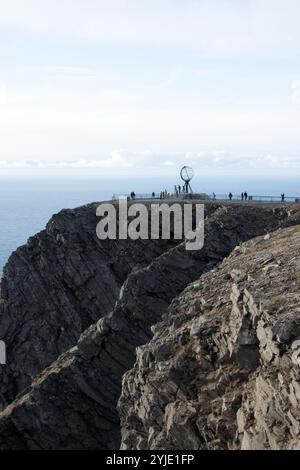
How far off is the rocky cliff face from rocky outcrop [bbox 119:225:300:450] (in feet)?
0.28

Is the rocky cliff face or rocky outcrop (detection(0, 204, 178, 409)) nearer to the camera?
the rocky cliff face

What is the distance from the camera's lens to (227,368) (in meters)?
29.9

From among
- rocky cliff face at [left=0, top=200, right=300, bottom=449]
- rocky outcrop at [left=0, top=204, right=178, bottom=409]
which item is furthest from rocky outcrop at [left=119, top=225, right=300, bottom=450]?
rocky outcrop at [left=0, top=204, right=178, bottom=409]

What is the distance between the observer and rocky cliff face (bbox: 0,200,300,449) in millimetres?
31016

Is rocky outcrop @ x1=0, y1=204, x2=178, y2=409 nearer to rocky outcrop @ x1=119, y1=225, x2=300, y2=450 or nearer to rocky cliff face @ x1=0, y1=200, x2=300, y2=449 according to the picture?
rocky cliff face @ x1=0, y1=200, x2=300, y2=449

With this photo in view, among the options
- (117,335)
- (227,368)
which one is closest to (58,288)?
(117,335)

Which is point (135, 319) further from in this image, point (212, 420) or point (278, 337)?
point (278, 337)

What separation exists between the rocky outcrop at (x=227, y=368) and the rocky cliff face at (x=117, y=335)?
85 millimetres

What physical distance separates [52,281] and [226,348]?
115 feet

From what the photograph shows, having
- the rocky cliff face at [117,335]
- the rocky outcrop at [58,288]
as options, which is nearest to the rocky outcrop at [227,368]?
the rocky cliff face at [117,335]

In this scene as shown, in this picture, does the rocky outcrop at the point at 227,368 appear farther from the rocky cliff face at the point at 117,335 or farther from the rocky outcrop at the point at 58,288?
the rocky outcrop at the point at 58,288

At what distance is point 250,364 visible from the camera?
28.8 m

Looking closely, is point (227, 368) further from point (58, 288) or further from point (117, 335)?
point (58, 288)

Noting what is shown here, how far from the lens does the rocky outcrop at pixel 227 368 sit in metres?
25.5
